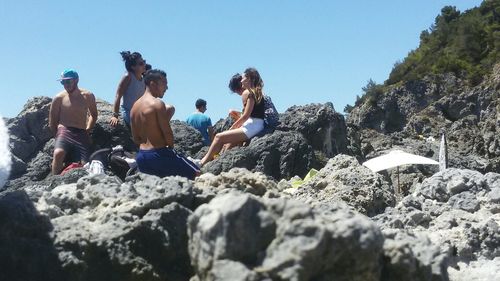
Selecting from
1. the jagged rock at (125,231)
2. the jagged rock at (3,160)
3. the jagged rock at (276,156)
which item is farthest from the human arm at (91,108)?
the jagged rock at (125,231)

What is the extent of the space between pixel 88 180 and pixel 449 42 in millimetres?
75897

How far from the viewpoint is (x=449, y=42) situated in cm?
7656

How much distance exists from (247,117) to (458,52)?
64.0m

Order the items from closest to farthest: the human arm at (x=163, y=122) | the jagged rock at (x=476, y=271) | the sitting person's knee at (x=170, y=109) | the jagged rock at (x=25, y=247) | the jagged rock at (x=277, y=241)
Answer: the jagged rock at (x=277, y=241), the jagged rock at (x=25, y=247), the jagged rock at (x=476, y=271), the human arm at (x=163, y=122), the sitting person's knee at (x=170, y=109)

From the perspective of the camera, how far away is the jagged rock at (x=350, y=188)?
22.2 ft

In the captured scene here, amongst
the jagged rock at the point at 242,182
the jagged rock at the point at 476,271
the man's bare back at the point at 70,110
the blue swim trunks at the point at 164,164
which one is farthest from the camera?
the man's bare back at the point at 70,110

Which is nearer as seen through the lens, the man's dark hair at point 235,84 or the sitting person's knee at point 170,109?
the sitting person's knee at point 170,109

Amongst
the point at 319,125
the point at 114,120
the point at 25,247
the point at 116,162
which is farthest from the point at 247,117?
the point at 25,247

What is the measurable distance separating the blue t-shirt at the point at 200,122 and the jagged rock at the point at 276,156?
3595mm

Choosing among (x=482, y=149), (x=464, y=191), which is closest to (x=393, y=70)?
(x=482, y=149)

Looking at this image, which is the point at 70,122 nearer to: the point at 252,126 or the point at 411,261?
the point at 252,126

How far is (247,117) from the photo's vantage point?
1024 centimetres

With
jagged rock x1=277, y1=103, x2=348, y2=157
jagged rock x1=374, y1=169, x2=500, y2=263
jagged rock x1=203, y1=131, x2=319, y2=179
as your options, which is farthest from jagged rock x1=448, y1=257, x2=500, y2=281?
jagged rock x1=277, y1=103, x2=348, y2=157

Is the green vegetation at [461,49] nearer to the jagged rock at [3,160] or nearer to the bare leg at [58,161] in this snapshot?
the bare leg at [58,161]
